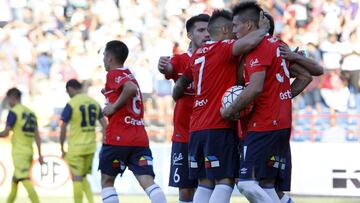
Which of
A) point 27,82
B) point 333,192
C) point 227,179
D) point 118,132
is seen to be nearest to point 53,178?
point 27,82

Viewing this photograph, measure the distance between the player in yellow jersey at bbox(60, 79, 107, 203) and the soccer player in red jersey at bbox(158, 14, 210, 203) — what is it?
4.14m

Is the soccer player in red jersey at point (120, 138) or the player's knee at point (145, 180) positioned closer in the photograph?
the soccer player in red jersey at point (120, 138)

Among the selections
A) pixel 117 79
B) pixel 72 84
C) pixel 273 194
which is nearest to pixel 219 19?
pixel 273 194

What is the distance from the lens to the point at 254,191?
289 inches

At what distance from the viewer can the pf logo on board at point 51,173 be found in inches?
643

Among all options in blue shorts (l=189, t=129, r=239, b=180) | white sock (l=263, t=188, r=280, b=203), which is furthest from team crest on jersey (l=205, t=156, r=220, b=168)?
white sock (l=263, t=188, r=280, b=203)

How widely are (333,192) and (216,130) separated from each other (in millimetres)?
7767

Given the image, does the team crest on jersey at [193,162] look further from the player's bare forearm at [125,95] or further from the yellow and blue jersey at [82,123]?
the yellow and blue jersey at [82,123]

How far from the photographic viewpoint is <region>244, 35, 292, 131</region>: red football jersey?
7410 millimetres

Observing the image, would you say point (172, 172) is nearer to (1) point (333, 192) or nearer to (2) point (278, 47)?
(2) point (278, 47)

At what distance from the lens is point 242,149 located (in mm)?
7879

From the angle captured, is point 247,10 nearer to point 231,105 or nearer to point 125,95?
point 231,105

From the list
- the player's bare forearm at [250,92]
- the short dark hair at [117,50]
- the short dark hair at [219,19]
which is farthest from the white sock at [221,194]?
the short dark hair at [117,50]

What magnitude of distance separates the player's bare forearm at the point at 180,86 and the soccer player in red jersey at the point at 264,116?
1234mm
